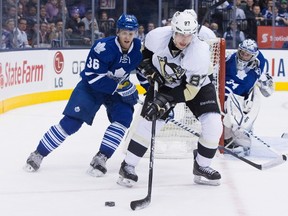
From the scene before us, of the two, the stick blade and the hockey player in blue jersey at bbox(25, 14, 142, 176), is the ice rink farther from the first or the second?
the hockey player in blue jersey at bbox(25, 14, 142, 176)

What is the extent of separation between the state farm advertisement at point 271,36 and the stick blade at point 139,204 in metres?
7.81

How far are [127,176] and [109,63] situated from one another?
0.65m

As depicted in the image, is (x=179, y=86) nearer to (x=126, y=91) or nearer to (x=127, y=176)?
(x=126, y=91)

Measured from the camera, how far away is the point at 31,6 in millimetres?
9359

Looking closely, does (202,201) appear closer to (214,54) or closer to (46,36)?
(214,54)

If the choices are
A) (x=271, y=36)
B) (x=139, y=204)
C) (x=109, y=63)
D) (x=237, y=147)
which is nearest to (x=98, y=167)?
(x=109, y=63)

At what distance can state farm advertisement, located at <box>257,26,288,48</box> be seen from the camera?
11.3 metres

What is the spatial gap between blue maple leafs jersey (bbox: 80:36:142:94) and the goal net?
88 cm

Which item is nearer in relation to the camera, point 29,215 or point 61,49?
point 29,215

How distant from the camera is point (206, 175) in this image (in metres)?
4.26

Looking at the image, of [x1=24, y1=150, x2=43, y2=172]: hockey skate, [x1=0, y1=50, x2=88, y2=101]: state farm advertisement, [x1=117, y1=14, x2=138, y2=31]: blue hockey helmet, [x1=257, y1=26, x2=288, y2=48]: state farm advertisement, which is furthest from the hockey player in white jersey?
[x1=257, y1=26, x2=288, y2=48]: state farm advertisement

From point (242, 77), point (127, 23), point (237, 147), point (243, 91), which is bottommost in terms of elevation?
point (237, 147)

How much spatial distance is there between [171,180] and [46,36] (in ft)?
17.7

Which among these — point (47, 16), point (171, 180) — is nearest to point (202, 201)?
point (171, 180)
